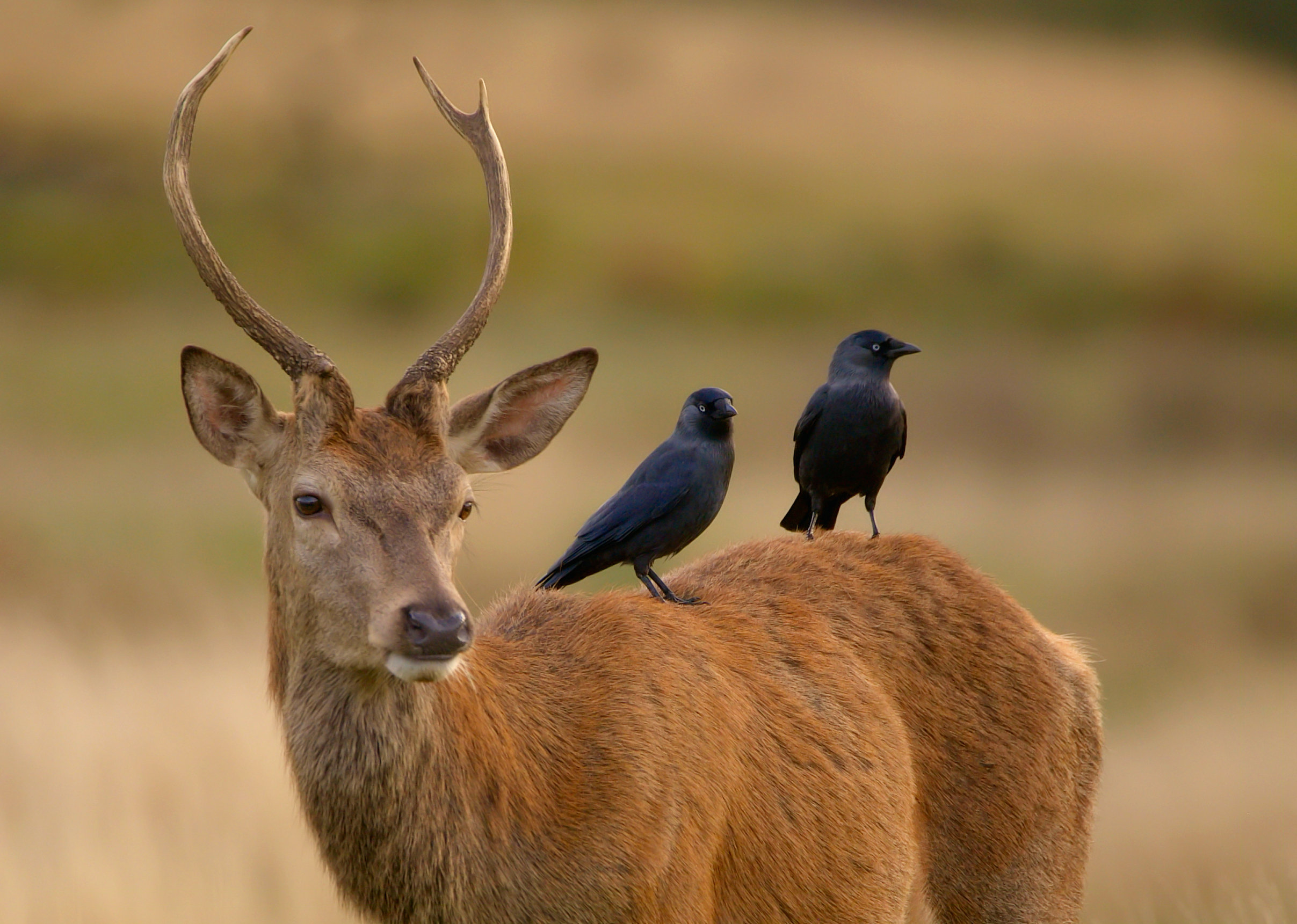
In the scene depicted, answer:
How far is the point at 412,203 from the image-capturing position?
164 feet

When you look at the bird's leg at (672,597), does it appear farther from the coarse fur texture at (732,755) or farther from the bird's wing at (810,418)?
the bird's wing at (810,418)

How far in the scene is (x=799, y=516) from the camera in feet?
24.4

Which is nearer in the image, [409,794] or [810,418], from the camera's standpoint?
[409,794]

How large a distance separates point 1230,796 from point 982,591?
8685 millimetres

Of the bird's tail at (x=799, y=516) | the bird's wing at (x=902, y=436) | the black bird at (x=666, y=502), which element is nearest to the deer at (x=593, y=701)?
the black bird at (x=666, y=502)

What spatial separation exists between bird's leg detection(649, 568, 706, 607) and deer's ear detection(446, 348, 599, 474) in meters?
0.75

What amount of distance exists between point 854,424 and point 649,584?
→ 3.73 ft

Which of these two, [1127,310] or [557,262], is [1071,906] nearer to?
[557,262]

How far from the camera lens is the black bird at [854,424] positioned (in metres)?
6.75

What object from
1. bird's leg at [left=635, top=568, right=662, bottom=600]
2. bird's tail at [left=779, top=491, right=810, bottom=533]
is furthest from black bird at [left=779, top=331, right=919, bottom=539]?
bird's leg at [left=635, top=568, right=662, bottom=600]

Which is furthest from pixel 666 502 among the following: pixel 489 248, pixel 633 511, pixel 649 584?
pixel 489 248

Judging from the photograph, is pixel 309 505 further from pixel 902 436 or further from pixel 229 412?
pixel 902 436

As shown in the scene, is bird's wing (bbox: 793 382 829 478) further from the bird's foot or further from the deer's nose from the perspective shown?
the deer's nose

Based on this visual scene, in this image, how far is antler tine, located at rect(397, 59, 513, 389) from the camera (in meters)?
5.55
